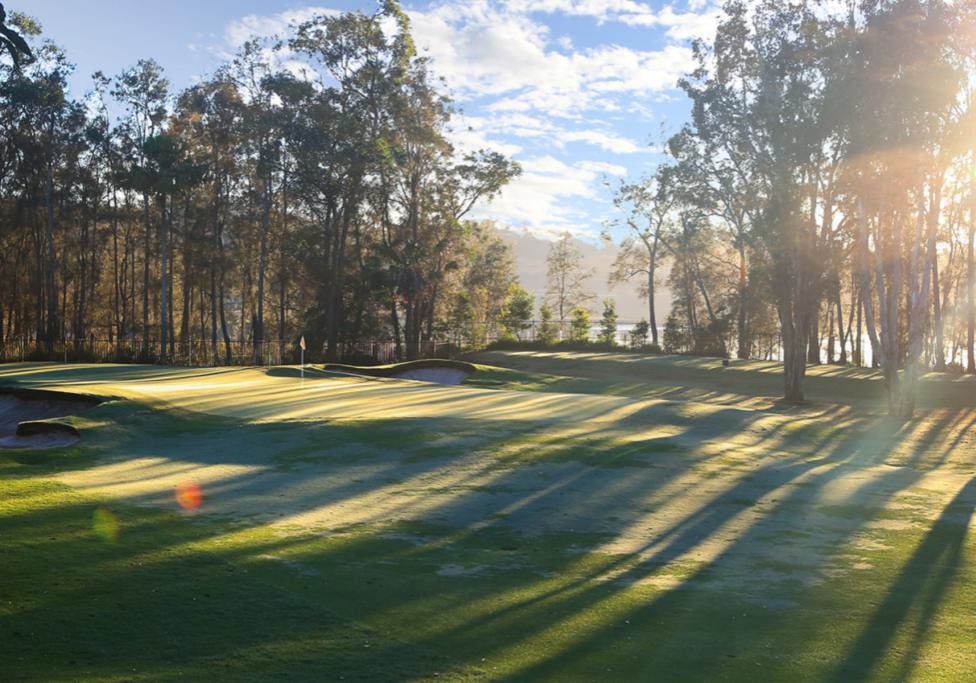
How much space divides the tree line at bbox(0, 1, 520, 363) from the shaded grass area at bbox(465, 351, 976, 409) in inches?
434

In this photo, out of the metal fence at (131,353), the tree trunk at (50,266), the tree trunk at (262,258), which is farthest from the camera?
the tree trunk at (262,258)

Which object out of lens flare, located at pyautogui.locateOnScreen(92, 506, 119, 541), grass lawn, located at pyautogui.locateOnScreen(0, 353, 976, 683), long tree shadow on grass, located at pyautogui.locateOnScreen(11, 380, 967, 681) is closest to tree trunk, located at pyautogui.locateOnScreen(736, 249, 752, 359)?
grass lawn, located at pyautogui.locateOnScreen(0, 353, 976, 683)

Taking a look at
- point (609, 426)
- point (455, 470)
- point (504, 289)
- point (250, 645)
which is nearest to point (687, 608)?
point (250, 645)

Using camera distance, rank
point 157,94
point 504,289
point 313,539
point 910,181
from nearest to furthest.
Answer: point 313,539, point 910,181, point 157,94, point 504,289

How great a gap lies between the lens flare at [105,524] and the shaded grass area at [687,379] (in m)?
20.4

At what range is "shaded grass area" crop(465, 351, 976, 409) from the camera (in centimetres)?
3138

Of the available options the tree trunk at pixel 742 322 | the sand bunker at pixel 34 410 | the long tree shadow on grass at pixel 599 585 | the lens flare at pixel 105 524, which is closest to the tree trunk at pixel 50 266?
the sand bunker at pixel 34 410

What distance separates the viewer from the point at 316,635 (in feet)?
18.4

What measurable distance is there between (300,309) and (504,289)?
91.7 feet

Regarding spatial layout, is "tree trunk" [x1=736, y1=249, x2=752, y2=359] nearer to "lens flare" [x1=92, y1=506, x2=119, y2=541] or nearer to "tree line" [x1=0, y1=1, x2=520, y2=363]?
"tree line" [x1=0, y1=1, x2=520, y2=363]

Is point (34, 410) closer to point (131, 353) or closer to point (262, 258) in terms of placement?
point (131, 353)

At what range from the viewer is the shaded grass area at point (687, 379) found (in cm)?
3138

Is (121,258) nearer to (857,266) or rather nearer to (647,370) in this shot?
(647,370)

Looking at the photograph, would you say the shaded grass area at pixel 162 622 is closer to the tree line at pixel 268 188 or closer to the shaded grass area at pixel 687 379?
the shaded grass area at pixel 687 379
